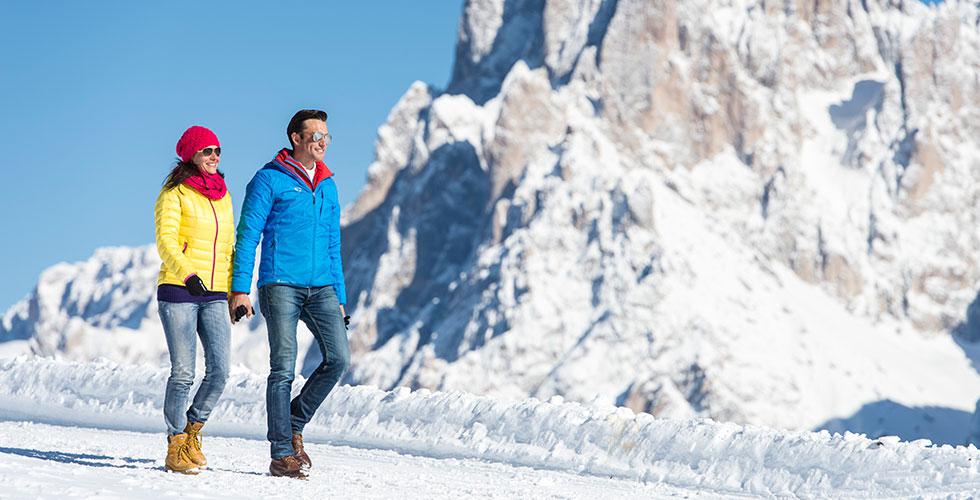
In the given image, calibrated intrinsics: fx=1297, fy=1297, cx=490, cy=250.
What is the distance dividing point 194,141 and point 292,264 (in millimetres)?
1348

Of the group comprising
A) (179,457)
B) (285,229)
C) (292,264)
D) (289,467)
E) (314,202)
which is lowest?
(289,467)

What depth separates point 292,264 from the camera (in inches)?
427

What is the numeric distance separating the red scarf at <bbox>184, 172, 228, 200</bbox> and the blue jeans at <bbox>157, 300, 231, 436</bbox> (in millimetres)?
916

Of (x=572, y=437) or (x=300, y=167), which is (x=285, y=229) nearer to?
(x=300, y=167)

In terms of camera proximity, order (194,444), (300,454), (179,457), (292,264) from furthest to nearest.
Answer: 1. (300,454)
2. (292,264)
3. (194,444)
4. (179,457)

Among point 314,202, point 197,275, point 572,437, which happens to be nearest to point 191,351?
point 197,275

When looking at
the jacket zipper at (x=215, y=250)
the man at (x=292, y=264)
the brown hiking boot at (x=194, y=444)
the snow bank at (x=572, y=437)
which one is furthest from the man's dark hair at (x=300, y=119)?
the snow bank at (x=572, y=437)

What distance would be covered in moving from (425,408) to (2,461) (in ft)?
30.6

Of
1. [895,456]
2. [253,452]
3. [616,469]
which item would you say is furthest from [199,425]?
[895,456]

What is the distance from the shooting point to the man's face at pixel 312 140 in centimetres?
1106

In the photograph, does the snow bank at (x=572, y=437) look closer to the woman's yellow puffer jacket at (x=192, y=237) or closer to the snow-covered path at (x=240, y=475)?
the snow-covered path at (x=240, y=475)

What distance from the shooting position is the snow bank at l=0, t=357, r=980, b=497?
1390 cm

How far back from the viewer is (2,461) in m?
9.80

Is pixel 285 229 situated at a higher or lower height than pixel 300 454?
higher
